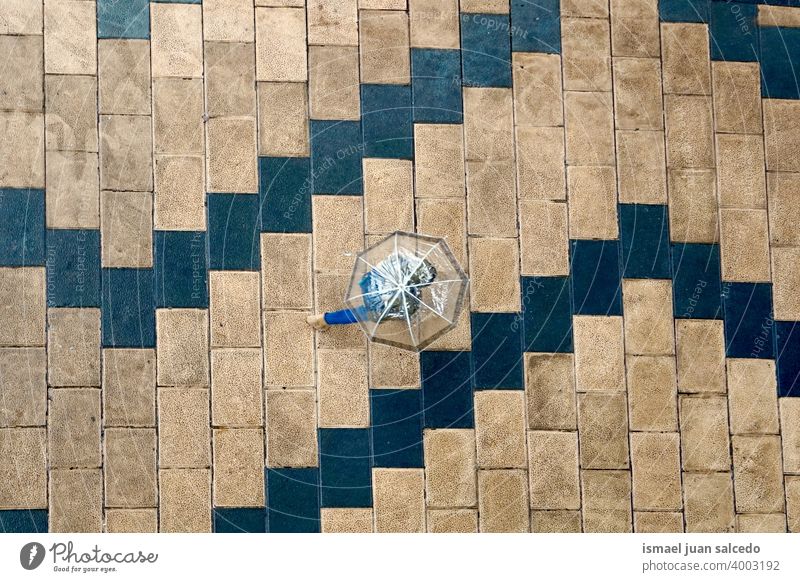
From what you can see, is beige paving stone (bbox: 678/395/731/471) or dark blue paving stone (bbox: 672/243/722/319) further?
dark blue paving stone (bbox: 672/243/722/319)

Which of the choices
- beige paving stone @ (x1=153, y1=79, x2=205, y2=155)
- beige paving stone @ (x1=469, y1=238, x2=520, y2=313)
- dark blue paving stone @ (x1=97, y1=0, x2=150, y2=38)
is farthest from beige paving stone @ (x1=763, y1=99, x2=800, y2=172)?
dark blue paving stone @ (x1=97, y1=0, x2=150, y2=38)

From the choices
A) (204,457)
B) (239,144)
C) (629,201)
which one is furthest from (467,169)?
(204,457)

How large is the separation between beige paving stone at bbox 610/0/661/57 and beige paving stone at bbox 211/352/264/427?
16.6 ft

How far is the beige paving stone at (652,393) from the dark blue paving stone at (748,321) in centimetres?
74

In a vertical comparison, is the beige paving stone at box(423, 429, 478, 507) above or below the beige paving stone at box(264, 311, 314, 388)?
below

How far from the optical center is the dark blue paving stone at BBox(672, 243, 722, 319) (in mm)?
9578

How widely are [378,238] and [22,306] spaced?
354cm

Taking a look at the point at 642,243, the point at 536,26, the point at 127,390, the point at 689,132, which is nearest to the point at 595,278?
the point at 642,243

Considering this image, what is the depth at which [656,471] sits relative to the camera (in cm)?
939

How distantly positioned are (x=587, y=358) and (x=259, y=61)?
A: 14.9 feet

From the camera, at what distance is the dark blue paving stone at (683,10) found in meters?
9.85

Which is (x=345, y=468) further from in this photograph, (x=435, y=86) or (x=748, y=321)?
(x=748, y=321)

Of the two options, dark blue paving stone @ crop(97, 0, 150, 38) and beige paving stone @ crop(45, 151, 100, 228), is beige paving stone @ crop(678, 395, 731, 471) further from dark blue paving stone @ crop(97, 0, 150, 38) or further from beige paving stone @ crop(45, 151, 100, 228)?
dark blue paving stone @ crop(97, 0, 150, 38)
